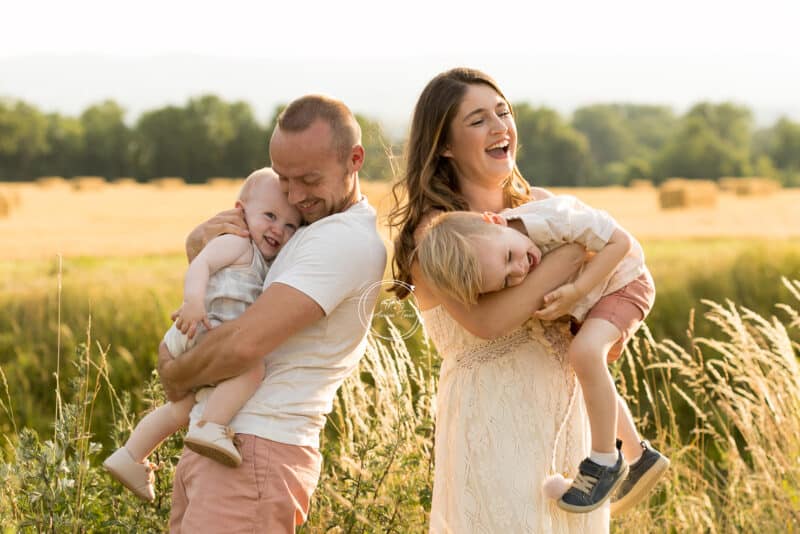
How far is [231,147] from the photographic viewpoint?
112 feet

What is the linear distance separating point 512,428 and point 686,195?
20.3 metres

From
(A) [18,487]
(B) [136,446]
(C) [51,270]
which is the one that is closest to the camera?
(B) [136,446]

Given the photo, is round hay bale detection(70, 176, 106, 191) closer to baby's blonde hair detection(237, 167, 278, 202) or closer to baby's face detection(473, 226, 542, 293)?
baby's blonde hair detection(237, 167, 278, 202)

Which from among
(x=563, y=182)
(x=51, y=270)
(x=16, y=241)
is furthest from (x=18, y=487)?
(x=563, y=182)

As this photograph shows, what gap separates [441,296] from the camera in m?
2.89

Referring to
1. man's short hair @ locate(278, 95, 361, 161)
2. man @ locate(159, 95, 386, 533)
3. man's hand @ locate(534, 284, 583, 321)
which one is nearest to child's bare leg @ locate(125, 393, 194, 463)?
man @ locate(159, 95, 386, 533)

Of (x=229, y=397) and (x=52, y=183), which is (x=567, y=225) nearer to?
(x=229, y=397)

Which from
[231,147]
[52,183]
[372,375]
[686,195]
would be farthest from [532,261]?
[231,147]

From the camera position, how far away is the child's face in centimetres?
291

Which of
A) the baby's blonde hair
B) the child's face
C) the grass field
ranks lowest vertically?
the grass field

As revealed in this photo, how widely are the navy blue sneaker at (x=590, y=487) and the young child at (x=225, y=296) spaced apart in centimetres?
93

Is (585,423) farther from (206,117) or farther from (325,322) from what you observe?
(206,117)

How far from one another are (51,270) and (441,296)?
9.78 meters

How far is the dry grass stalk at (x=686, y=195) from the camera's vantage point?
73.6ft
